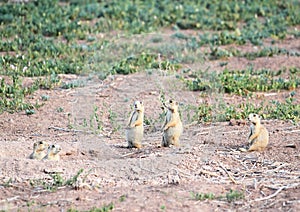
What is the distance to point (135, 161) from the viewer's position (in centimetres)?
834

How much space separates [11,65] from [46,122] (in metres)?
2.65

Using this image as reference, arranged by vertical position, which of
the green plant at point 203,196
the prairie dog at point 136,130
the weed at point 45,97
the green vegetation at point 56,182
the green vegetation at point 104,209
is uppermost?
the weed at point 45,97

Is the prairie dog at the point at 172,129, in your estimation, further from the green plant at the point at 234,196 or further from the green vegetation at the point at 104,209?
the green vegetation at the point at 104,209

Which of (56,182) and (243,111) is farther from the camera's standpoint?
(243,111)

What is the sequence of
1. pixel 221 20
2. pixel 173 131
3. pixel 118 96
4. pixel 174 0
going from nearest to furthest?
pixel 173 131, pixel 118 96, pixel 221 20, pixel 174 0

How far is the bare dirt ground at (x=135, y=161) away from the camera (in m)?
7.28

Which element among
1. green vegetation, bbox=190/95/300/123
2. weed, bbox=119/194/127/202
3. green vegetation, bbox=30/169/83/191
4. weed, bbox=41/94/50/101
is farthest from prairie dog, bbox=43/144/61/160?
weed, bbox=41/94/50/101

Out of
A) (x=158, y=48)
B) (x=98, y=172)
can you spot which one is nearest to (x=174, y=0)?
(x=158, y=48)

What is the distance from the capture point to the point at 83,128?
1035 cm

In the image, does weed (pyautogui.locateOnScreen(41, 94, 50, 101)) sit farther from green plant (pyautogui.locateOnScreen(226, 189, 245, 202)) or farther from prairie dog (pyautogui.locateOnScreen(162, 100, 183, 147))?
green plant (pyautogui.locateOnScreen(226, 189, 245, 202))

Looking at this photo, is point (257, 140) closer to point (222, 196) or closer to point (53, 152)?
point (222, 196)

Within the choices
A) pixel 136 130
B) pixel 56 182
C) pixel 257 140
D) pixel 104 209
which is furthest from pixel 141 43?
pixel 104 209

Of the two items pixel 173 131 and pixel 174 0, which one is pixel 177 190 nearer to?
pixel 173 131

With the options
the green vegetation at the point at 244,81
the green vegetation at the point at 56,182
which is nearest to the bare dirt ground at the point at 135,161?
the green vegetation at the point at 56,182
